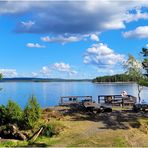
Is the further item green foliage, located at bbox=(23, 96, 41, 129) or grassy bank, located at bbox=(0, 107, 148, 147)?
green foliage, located at bbox=(23, 96, 41, 129)

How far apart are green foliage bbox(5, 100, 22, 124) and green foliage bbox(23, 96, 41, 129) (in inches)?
17.9

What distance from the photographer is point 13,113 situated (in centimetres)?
2617

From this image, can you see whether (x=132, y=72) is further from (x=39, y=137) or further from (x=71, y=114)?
(x=39, y=137)

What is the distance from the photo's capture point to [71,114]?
30625mm

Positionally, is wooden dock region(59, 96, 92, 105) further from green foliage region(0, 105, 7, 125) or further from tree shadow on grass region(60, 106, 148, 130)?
green foliage region(0, 105, 7, 125)

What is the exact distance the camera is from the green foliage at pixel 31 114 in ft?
84.1

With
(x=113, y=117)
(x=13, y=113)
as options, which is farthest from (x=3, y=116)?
(x=113, y=117)

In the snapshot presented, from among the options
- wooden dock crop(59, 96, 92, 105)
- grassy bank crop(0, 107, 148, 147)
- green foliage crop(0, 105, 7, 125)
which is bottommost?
grassy bank crop(0, 107, 148, 147)

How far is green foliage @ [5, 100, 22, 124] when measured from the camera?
26.0 meters

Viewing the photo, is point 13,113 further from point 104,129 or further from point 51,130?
point 104,129

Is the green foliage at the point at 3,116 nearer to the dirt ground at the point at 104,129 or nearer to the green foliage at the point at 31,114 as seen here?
the green foliage at the point at 31,114

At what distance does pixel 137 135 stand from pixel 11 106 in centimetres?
→ 889

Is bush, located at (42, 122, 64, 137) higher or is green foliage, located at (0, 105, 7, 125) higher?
green foliage, located at (0, 105, 7, 125)

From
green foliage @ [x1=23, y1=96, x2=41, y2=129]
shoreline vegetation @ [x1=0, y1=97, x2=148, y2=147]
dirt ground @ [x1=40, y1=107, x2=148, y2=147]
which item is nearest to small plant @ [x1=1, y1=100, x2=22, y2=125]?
shoreline vegetation @ [x1=0, y1=97, x2=148, y2=147]
